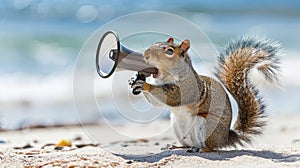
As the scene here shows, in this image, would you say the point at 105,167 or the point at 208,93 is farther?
the point at 208,93

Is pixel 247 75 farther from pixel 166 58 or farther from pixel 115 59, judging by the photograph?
pixel 115 59

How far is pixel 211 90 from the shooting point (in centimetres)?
368

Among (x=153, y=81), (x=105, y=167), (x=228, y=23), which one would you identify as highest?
(x=228, y=23)

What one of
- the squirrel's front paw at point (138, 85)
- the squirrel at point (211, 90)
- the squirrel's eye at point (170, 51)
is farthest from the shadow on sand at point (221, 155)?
the squirrel's eye at point (170, 51)

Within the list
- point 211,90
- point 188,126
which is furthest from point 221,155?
point 211,90

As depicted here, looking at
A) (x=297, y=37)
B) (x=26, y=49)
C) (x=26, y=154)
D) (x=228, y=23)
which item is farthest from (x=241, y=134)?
(x=228, y=23)

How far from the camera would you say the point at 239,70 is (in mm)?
3957

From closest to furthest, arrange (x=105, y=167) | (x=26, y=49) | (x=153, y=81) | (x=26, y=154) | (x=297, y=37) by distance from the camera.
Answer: (x=105, y=167) → (x=153, y=81) → (x=26, y=154) → (x=26, y=49) → (x=297, y=37)

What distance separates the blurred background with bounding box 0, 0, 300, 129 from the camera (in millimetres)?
7883

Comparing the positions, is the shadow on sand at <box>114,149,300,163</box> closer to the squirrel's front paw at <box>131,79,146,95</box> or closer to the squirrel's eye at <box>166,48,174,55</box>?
the squirrel's front paw at <box>131,79,146,95</box>

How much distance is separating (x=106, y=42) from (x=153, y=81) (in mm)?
344

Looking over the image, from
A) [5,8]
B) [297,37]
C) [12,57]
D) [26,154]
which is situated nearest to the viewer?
[26,154]

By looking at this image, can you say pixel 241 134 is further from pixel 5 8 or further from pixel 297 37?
pixel 5 8

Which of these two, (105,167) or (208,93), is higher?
(208,93)
